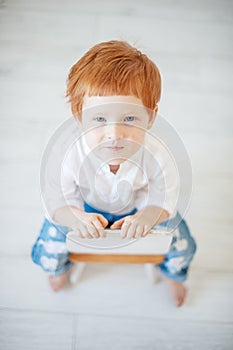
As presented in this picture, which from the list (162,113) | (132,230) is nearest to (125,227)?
(132,230)

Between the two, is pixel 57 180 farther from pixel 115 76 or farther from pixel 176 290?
pixel 176 290

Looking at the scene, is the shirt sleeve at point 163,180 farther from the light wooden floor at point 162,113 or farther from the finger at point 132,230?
the light wooden floor at point 162,113

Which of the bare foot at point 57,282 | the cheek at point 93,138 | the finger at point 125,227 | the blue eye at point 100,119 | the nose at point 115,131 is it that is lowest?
the bare foot at point 57,282

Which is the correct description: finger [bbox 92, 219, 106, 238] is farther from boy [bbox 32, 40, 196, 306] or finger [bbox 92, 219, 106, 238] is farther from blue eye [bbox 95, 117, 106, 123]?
blue eye [bbox 95, 117, 106, 123]

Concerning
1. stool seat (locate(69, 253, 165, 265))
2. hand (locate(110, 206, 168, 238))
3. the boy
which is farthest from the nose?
stool seat (locate(69, 253, 165, 265))

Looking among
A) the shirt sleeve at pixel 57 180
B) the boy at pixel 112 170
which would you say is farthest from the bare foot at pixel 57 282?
the shirt sleeve at pixel 57 180

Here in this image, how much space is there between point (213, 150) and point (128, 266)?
343mm

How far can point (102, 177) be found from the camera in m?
0.65

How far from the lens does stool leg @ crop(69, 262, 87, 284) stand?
74 cm

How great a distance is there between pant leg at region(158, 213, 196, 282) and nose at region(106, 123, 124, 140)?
8.4 inches

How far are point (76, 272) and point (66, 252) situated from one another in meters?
0.06

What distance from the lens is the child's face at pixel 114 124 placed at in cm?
56

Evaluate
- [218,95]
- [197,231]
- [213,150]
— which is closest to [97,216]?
[197,231]

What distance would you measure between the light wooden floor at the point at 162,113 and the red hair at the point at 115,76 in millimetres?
328
